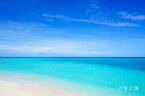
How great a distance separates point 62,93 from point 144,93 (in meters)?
3.36

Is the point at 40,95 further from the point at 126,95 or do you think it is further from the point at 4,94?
the point at 126,95

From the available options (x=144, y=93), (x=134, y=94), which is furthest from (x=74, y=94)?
(x=144, y=93)

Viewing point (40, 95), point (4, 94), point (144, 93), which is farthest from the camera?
point (144, 93)

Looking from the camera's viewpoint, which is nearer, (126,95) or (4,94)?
(4,94)

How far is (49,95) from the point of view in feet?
17.1

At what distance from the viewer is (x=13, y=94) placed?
4957 millimetres

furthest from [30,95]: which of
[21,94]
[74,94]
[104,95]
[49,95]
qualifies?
[104,95]

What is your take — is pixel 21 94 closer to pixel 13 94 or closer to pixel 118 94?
pixel 13 94

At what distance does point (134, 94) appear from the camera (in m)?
5.41

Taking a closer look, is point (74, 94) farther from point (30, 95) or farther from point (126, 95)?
point (126, 95)

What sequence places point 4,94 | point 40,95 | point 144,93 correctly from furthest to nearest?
1. point 144,93
2. point 40,95
3. point 4,94

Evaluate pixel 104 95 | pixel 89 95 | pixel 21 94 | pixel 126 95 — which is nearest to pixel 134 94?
pixel 126 95

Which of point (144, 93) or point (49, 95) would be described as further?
point (144, 93)

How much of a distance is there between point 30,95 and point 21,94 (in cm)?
33
